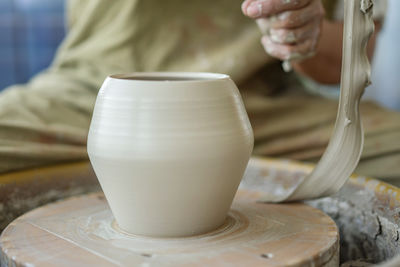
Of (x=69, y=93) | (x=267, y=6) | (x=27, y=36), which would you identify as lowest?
(x=27, y=36)

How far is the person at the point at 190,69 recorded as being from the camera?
1439mm

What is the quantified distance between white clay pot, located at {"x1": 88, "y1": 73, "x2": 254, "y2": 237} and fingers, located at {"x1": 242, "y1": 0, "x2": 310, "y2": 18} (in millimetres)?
231

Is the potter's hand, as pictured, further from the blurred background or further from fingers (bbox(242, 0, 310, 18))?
the blurred background

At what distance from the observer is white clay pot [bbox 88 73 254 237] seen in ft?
2.85

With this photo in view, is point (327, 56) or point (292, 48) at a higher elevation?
point (292, 48)

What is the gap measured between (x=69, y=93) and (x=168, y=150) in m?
0.85

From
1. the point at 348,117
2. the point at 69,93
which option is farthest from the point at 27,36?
the point at 348,117

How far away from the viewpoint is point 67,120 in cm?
150

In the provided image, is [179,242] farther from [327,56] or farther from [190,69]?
[327,56]

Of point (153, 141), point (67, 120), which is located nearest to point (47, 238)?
point (153, 141)

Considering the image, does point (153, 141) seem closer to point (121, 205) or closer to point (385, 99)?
point (121, 205)

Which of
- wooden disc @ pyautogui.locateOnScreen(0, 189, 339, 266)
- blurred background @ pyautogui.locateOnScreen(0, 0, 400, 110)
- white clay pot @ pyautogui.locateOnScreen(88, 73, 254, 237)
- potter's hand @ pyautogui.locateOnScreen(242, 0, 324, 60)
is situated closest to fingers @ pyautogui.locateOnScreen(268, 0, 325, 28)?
potter's hand @ pyautogui.locateOnScreen(242, 0, 324, 60)

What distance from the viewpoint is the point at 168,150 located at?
2.83 feet

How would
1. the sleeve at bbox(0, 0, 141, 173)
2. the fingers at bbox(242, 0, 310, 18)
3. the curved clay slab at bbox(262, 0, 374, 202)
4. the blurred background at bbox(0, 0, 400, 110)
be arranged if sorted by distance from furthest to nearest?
the blurred background at bbox(0, 0, 400, 110) < the sleeve at bbox(0, 0, 141, 173) < the fingers at bbox(242, 0, 310, 18) < the curved clay slab at bbox(262, 0, 374, 202)
